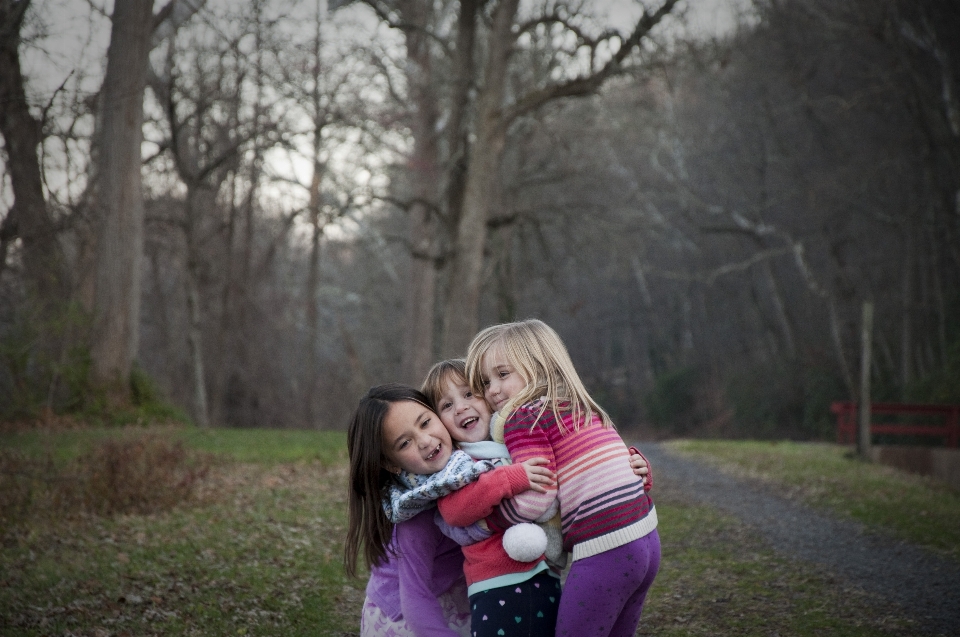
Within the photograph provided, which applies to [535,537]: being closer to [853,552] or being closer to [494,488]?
[494,488]

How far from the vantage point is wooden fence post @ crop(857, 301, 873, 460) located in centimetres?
1378

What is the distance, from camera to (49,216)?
9492 mm

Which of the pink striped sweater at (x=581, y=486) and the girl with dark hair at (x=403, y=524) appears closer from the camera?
the pink striped sweater at (x=581, y=486)

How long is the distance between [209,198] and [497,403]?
2440 centimetres

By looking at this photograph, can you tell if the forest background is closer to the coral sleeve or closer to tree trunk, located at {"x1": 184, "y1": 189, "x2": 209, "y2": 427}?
tree trunk, located at {"x1": 184, "y1": 189, "x2": 209, "y2": 427}

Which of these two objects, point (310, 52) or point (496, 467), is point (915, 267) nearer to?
point (310, 52)

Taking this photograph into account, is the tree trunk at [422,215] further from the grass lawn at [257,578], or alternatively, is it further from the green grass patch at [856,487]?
the grass lawn at [257,578]

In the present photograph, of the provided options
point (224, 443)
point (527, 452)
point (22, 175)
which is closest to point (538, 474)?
point (527, 452)

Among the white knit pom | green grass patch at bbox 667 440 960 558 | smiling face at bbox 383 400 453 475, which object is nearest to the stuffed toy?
the white knit pom

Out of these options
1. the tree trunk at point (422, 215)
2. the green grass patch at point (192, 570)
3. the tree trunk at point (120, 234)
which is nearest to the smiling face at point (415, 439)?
the green grass patch at point (192, 570)

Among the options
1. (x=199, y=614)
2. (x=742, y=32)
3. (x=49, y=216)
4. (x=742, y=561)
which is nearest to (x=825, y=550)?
(x=742, y=561)

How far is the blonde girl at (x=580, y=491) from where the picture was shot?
3.52 metres

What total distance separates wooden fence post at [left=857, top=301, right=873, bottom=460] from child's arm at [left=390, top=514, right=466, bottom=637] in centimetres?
Result: 1127

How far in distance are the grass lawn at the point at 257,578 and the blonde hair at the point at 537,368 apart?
102 inches
